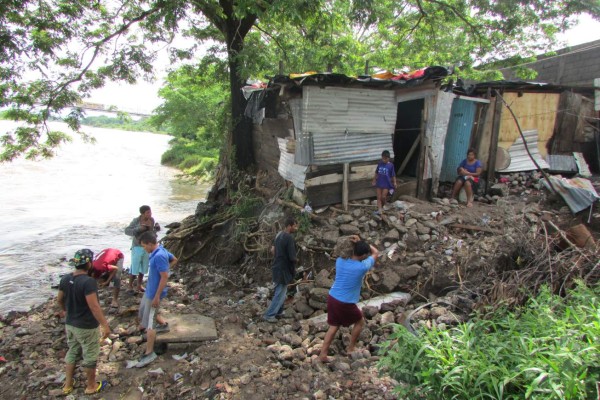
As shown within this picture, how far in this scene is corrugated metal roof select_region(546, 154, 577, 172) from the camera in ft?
32.4

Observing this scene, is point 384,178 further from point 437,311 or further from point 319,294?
point 437,311

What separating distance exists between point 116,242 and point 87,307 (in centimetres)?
930

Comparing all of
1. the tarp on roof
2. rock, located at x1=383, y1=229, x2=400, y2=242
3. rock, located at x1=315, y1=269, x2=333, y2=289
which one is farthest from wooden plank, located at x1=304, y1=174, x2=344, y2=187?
rock, located at x1=315, y1=269, x2=333, y2=289

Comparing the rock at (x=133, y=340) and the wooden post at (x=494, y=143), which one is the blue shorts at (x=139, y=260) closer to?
the rock at (x=133, y=340)

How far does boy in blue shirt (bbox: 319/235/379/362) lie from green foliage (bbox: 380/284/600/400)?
3.93 feet

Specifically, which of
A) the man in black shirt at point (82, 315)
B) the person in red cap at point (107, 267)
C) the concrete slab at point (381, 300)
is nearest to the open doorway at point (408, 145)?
the concrete slab at point (381, 300)

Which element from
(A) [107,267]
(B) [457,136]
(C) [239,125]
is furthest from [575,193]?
(A) [107,267]

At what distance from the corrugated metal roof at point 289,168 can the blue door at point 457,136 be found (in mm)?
3975

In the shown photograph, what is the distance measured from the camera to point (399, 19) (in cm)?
1228

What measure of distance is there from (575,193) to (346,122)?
476 centimetres

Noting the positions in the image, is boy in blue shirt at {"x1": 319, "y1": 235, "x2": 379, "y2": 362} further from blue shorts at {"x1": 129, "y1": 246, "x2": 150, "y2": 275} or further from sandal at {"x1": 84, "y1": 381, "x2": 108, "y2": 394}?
blue shorts at {"x1": 129, "y1": 246, "x2": 150, "y2": 275}

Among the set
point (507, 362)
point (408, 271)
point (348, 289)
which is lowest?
point (408, 271)

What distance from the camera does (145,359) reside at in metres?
4.52

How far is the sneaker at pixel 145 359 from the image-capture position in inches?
176
